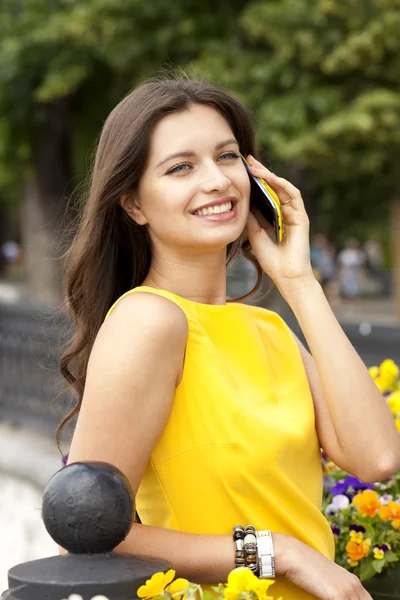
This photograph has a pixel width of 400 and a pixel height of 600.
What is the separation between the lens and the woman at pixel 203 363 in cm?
201

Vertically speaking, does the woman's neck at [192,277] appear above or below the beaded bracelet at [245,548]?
above

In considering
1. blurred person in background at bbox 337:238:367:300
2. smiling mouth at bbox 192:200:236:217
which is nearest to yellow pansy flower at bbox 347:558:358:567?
smiling mouth at bbox 192:200:236:217

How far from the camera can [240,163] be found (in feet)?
7.73

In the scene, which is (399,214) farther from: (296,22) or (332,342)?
(332,342)

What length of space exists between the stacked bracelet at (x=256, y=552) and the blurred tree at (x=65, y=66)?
30.0 ft

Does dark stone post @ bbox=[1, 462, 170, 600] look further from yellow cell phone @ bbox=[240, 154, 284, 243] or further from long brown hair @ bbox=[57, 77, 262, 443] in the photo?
yellow cell phone @ bbox=[240, 154, 284, 243]

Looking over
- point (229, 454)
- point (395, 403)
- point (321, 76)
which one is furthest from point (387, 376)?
point (321, 76)

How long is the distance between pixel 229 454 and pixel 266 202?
730 millimetres

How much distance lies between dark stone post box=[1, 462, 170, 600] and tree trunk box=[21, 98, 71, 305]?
48.7 ft

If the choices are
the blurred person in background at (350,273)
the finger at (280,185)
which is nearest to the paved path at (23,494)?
the finger at (280,185)

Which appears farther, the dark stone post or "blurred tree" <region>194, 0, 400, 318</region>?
"blurred tree" <region>194, 0, 400, 318</region>

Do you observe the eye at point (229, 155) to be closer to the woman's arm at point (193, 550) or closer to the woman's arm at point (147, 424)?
the woman's arm at point (147, 424)

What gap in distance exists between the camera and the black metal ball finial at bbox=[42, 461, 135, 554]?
4.98 ft

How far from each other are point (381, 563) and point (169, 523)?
867mm
